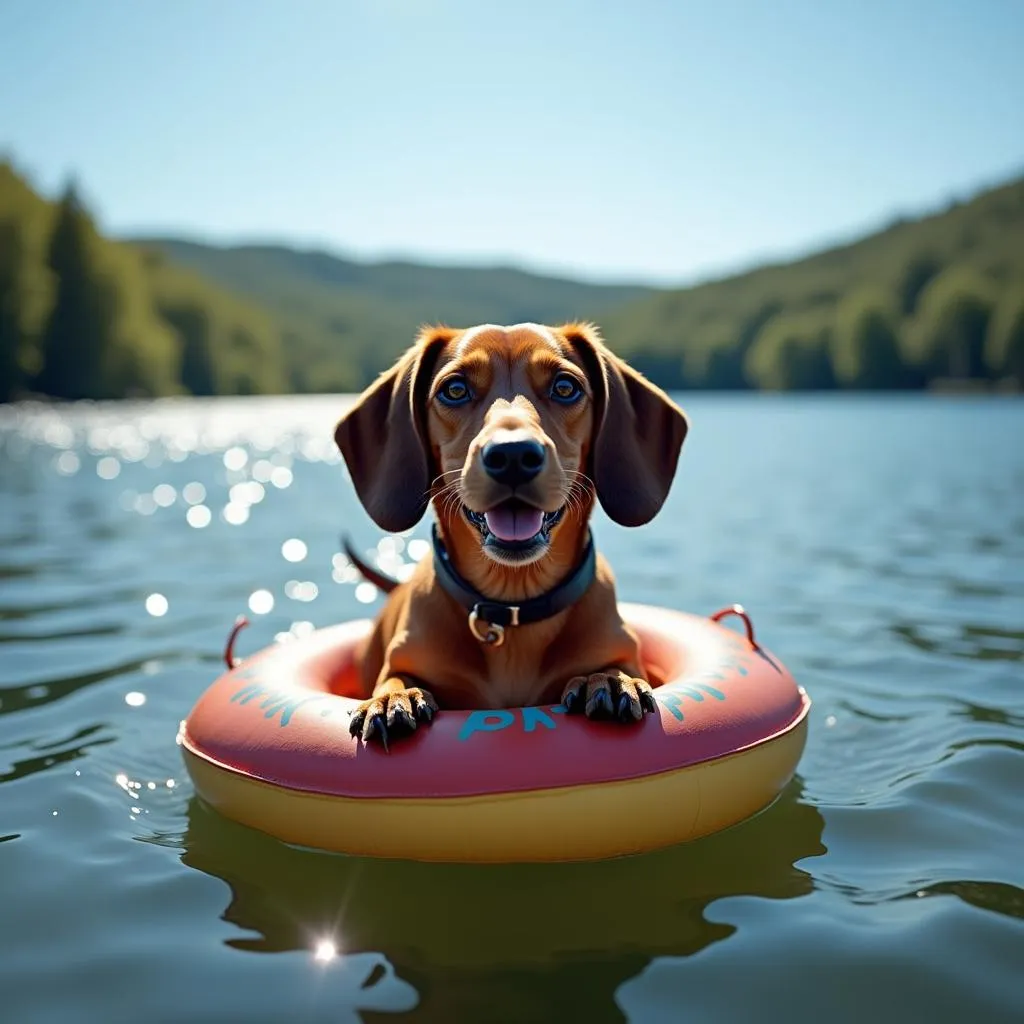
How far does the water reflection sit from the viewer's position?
3.47m

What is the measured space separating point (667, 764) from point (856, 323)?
367 ft

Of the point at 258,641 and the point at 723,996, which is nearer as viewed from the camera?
the point at 723,996

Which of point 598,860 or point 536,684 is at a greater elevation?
point 536,684

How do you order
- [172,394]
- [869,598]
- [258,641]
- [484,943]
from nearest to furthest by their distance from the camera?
[484,943] < [258,641] < [869,598] < [172,394]

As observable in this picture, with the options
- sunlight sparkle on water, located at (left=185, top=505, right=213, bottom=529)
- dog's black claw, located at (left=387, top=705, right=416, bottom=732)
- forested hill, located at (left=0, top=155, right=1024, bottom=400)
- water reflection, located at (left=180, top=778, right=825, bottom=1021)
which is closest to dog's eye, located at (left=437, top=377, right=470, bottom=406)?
dog's black claw, located at (left=387, top=705, right=416, bottom=732)

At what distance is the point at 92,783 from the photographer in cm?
526

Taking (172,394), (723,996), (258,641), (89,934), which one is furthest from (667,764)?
(172,394)

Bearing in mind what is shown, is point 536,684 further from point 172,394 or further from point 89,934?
point 172,394

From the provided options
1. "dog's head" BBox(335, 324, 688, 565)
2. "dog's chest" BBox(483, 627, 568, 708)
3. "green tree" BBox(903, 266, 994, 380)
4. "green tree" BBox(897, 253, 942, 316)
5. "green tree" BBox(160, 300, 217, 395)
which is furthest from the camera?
"green tree" BBox(897, 253, 942, 316)

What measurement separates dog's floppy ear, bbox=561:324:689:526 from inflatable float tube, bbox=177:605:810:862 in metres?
0.79

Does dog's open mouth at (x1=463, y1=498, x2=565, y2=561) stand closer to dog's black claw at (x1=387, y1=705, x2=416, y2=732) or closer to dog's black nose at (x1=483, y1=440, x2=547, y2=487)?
dog's black nose at (x1=483, y1=440, x2=547, y2=487)

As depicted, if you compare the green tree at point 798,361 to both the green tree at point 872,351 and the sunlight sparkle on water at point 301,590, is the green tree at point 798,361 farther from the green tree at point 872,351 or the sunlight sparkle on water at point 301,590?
the sunlight sparkle on water at point 301,590

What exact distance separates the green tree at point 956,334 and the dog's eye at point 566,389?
104 meters

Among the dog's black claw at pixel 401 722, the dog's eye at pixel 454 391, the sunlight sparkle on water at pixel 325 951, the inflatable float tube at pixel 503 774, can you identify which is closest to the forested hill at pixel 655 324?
the dog's eye at pixel 454 391
